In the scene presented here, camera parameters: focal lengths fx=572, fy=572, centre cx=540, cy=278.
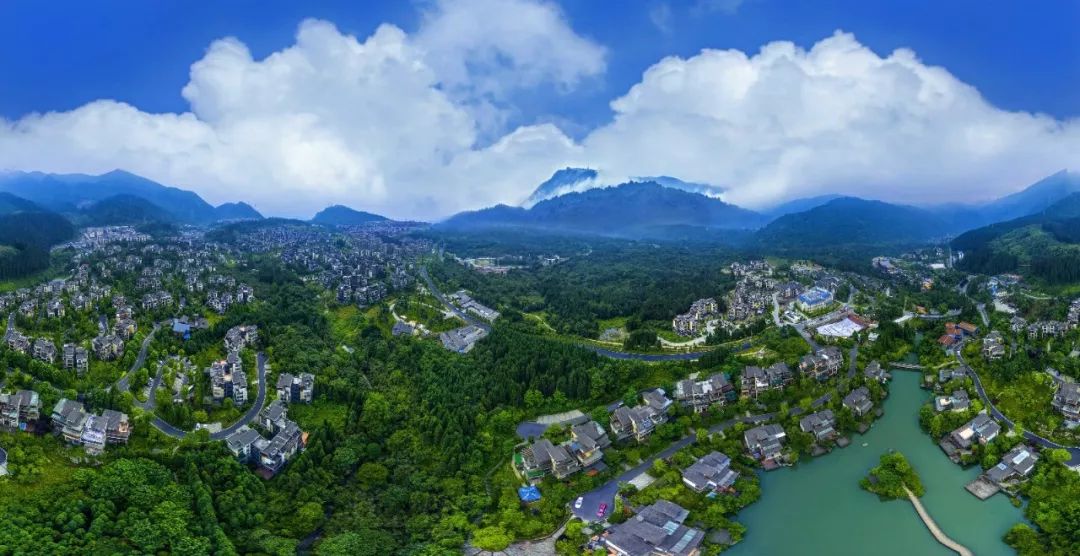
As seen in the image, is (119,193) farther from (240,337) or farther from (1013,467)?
(1013,467)

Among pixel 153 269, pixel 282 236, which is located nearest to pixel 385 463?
pixel 153 269

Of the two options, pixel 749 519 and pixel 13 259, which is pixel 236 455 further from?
pixel 13 259

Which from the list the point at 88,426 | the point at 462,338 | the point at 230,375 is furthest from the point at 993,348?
the point at 88,426

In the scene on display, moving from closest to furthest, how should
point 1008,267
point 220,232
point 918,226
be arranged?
point 1008,267, point 220,232, point 918,226

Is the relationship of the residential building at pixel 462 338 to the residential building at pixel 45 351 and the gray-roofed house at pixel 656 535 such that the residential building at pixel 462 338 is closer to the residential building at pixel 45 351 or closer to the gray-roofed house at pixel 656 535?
the gray-roofed house at pixel 656 535

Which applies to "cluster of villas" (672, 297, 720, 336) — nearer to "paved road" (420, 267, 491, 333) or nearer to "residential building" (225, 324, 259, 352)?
"paved road" (420, 267, 491, 333)

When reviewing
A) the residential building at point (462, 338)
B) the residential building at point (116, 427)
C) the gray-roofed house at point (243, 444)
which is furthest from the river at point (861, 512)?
the residential building at point (116, 427)
